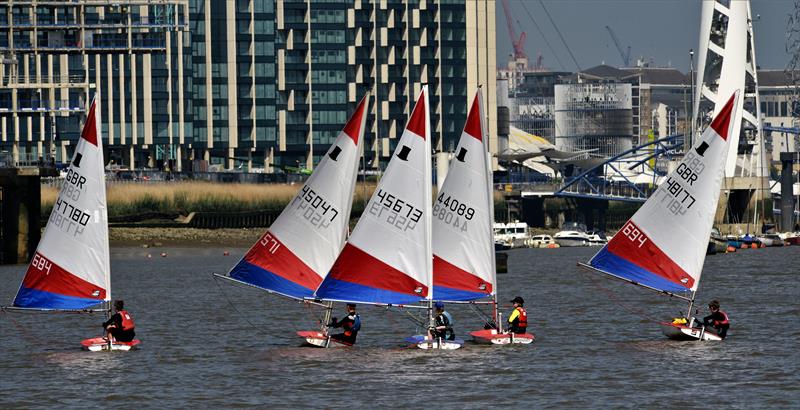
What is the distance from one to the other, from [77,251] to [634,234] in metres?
16.9

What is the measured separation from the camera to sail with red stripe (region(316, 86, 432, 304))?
A: 161ft

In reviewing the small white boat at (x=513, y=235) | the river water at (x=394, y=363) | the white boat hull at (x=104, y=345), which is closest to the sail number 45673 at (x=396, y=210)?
the river water at (x=394, y=363)

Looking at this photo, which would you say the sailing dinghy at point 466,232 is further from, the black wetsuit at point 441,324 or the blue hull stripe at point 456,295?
the black wetsuit at point 441,324

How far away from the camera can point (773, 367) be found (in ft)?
163

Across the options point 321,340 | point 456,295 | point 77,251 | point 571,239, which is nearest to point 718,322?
point 456,295

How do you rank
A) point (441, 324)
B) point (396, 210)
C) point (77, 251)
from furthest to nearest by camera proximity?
point (77, 251)
point (441, 324)
point (396, 210)

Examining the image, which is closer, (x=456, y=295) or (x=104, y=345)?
(x=456, y=295)

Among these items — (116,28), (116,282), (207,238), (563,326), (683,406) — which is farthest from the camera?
(116,28)

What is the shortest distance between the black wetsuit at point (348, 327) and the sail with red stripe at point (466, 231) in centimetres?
257

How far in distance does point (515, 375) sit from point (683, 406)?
6.51 m

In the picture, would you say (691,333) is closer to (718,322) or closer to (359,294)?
(718,322)

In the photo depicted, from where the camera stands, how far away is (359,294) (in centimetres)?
4978

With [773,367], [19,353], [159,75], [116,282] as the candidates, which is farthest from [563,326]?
[159,75]

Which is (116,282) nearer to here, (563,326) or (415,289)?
(563,326)
